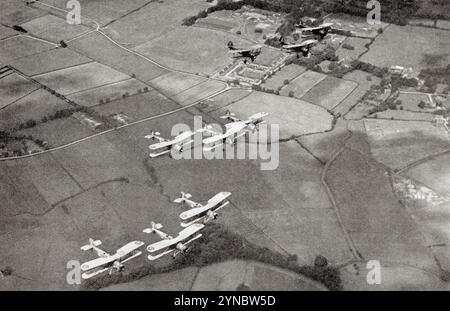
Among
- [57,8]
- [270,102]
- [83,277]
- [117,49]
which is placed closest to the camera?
[83,277]

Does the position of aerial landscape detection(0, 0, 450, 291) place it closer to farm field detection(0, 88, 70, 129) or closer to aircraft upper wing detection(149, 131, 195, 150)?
aircraft upper wing detection(149, 131, 195, 150)

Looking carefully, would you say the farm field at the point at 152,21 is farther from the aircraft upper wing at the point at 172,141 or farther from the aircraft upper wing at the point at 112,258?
the aircraft upper wing at the point at 112,258

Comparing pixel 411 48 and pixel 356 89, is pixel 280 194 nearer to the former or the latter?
pixel 356 89

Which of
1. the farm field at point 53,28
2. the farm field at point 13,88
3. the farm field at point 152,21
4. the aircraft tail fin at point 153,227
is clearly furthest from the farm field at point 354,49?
the aircraft tail fin at point 153,227

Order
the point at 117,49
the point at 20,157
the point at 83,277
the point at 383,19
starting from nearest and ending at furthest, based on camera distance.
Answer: the point at 83,277, the point at 20,157, the point at 117,49, the point at 383,19

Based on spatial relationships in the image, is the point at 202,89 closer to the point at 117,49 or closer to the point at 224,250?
the point at 117,49

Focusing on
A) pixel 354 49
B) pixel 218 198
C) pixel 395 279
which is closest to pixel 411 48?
pixel 354 49
